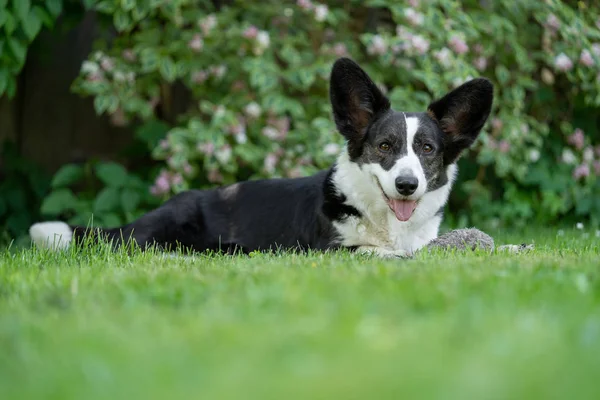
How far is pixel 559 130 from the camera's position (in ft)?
22.1

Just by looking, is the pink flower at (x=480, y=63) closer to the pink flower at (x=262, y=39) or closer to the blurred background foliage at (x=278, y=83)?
the blurred background foliage at (x=278, y=83)

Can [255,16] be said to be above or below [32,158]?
above

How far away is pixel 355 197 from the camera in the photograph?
3965mm

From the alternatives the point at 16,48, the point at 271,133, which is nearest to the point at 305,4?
the point at 271,133

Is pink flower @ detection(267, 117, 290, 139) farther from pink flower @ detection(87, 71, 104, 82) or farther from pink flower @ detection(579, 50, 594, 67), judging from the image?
pink flower @ detection(579, 50, 594, 67)

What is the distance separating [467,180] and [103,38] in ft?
9.59

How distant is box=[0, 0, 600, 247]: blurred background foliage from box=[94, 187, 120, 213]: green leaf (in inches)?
0.6

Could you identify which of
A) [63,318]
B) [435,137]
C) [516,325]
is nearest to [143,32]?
[435,137]

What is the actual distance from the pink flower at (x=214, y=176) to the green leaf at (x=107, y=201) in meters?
0.67

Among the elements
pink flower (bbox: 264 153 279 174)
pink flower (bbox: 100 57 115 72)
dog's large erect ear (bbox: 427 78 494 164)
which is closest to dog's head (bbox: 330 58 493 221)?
dog's large erect ear (bbox: 427 78 494 164)

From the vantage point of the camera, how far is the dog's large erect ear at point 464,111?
4172 millimetres

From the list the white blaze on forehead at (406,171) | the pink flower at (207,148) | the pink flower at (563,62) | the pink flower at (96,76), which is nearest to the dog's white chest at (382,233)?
the white blaze on forehead at (406,171)

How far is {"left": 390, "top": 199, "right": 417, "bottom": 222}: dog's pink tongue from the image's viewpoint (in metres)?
3.82

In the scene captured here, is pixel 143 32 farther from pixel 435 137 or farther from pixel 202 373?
pixel 202 373
